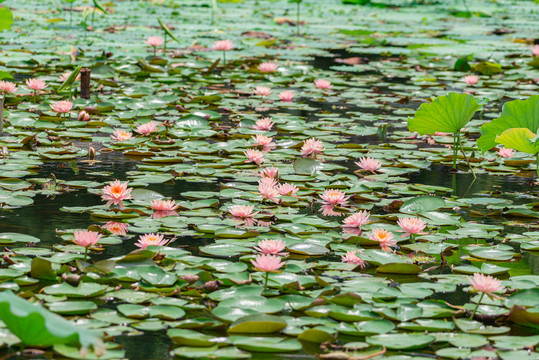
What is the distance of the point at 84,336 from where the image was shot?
1.27 m

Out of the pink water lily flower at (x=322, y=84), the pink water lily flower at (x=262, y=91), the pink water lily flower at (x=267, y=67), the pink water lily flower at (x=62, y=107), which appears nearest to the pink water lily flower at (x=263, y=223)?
the pink water lily flower at (x=62, y=107)

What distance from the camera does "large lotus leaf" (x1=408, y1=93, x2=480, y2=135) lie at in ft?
10.4

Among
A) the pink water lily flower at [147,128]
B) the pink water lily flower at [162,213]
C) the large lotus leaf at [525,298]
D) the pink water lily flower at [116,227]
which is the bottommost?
Result: the large lotus leaf at [525,298]

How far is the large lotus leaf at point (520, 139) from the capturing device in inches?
109

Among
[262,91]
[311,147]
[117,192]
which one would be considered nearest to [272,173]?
[311,147]

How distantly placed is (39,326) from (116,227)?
1.03 meters

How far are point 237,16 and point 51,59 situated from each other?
4.28 m

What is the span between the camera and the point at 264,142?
3523 millimetres

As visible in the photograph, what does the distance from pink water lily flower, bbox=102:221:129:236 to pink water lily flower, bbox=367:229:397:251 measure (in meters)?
0.77

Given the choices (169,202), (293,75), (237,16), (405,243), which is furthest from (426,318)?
(237,16)

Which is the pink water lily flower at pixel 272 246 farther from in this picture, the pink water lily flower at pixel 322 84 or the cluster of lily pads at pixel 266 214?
the pink water lily flower at pixel 322 84

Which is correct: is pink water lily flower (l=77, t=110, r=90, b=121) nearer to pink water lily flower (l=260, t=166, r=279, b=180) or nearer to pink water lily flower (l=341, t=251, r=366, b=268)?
pink water lily flower (l=260, t=166, r=279, b=180)

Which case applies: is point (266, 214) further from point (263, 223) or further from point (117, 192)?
point (117, 192)

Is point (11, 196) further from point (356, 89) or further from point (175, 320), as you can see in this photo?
point (356, 89)
